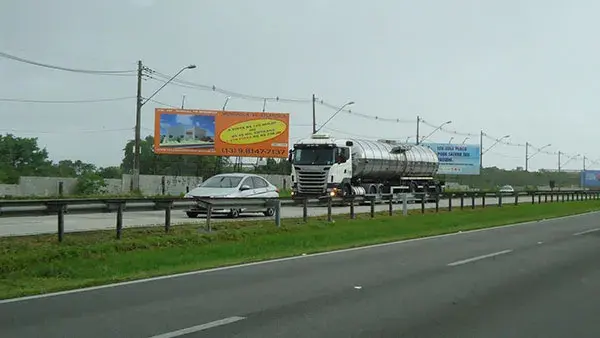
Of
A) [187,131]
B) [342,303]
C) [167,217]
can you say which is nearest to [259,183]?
[167,217]

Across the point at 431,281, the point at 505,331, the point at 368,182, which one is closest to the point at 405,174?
the point at 368,182

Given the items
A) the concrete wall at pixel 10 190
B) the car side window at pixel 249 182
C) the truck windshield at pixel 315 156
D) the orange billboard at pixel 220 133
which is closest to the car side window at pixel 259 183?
the car side window at pixel 249 182

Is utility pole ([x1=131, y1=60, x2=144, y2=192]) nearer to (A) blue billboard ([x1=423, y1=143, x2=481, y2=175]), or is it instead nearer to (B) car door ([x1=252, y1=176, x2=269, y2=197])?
(B) car door ([x1=252, y1=176, x2=269, y2=197])

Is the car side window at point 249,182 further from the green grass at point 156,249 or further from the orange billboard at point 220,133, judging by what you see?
the orange billboard at point 220,133

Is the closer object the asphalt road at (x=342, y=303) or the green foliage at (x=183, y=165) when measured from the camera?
the asphalt road at (x=342, y=303)

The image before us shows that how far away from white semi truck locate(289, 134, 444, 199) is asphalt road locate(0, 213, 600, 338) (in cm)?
1887

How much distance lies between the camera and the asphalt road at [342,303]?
7.63 m

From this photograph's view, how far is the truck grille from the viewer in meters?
36.7

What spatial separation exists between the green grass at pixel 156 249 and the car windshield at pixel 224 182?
130 inches

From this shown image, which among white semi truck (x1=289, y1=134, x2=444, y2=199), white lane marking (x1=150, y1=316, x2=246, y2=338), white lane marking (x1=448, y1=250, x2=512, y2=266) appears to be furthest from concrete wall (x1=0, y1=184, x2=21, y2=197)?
white lane marking (x1=150, y1=316, x2=246, y2=338)

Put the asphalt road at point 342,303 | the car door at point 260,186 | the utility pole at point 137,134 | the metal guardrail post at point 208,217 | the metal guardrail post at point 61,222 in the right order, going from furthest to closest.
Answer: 1. the utility pole at point 137,134
2. the car door at point 260,186
3. the metal guardrail post at point 208,217
4. the metal guardrail post at point 61,222
5. the asphalt road at point 342,303

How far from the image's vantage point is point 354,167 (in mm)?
38938

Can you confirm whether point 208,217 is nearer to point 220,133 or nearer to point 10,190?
point 10,190

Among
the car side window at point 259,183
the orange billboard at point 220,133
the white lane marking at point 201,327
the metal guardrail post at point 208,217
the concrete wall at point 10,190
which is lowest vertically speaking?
the white lane marking at point 201,327
